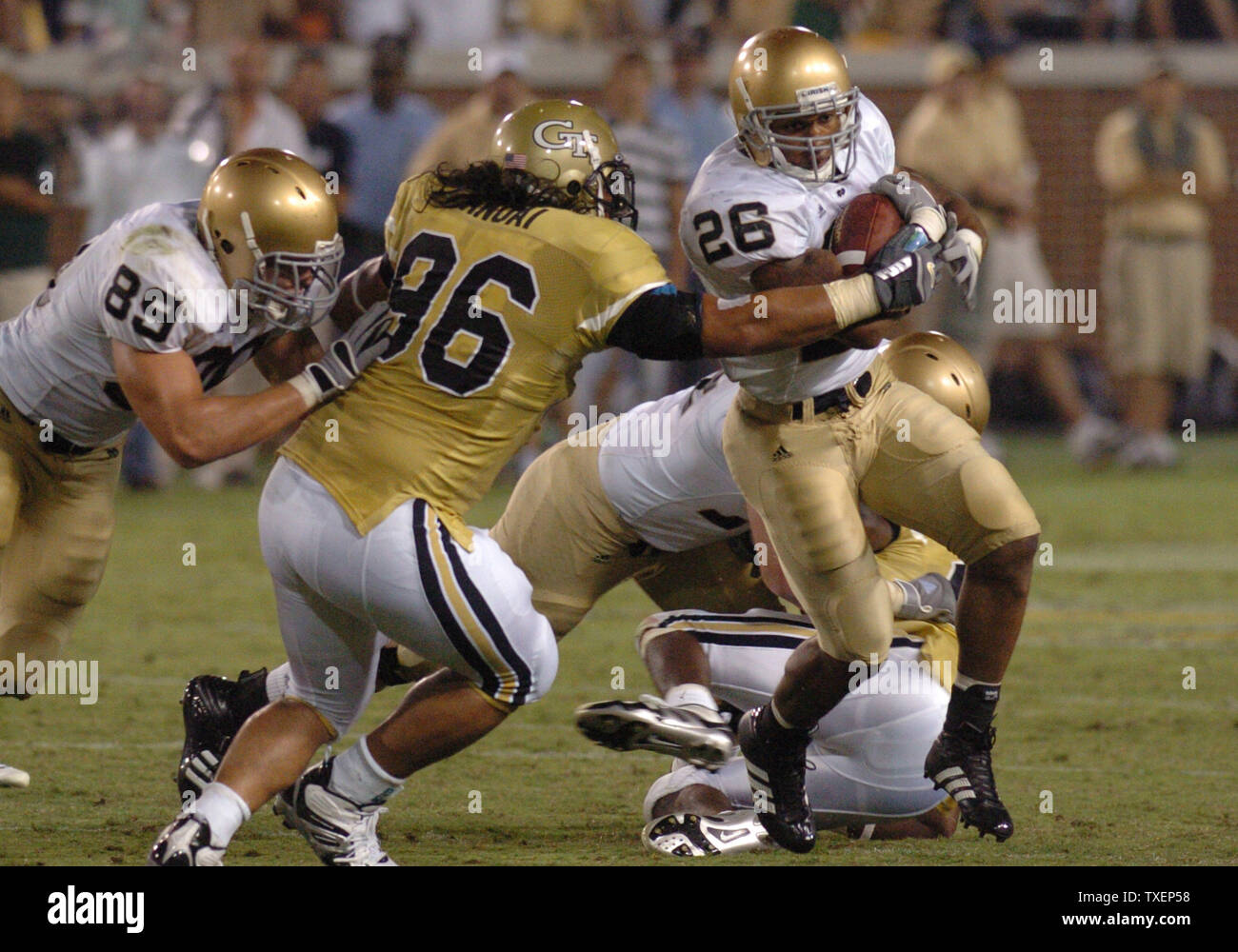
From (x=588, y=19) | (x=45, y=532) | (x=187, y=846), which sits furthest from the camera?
(x=588, y=19)

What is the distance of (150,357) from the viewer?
362cm

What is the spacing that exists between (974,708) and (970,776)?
157 millimetres

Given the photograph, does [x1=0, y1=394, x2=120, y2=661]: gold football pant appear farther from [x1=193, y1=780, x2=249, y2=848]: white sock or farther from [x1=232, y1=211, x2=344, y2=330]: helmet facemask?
[x1=193, y1=780, x2=249, y2=848]: white sock

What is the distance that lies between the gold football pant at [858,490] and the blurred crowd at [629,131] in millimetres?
4061

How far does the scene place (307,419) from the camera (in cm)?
376

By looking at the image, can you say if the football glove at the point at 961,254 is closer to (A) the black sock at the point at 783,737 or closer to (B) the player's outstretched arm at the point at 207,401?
(A) the black sock at the point at 783,737

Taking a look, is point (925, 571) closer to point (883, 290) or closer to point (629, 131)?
point (883, 290)

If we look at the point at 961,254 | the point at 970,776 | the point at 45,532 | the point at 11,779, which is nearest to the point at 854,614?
the point at 970,776

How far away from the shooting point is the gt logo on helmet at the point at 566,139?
393cm

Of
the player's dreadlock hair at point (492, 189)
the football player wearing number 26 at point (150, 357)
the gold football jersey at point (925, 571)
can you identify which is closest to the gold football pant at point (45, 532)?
the football player wearing number 26 at point (150, 357)

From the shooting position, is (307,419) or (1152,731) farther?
(1152,731)
